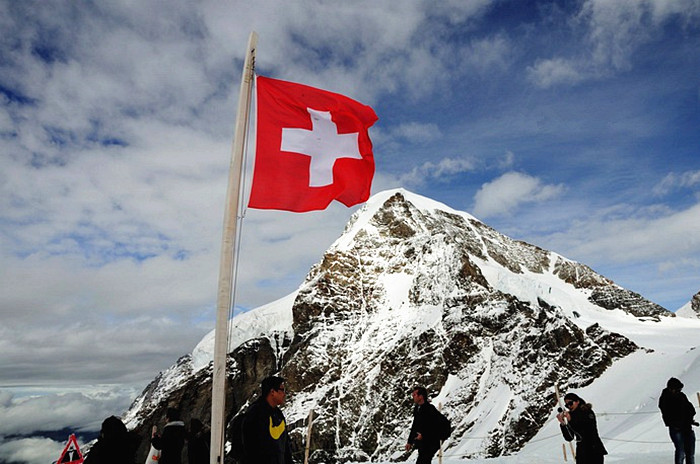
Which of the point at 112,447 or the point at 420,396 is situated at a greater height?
the point at 420,396

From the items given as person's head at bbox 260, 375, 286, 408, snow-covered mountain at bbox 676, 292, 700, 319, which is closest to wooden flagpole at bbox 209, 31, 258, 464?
person's head at bbox 260, 375, 286, 408

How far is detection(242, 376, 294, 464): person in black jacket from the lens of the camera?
5.81 meters

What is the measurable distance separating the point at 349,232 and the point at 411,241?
1852 centimetres

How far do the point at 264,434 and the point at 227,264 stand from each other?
2676 millimetres

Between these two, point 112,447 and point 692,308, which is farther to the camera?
point 692,308

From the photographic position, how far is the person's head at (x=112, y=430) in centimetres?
643

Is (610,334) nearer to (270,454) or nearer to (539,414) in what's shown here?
(539,414)

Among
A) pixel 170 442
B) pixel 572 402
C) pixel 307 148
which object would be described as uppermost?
pixel 307 148

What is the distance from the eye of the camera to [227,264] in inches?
302

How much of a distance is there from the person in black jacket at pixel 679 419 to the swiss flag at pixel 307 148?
791cm

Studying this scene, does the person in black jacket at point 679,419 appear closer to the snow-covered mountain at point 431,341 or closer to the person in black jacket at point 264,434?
the person in black jacket at point 264,434

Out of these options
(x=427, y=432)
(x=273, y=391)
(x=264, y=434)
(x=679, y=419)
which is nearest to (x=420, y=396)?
(x=427, y=432)

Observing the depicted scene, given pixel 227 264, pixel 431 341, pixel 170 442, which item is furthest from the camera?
pixel 431 341

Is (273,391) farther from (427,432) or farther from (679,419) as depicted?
(679,419)
